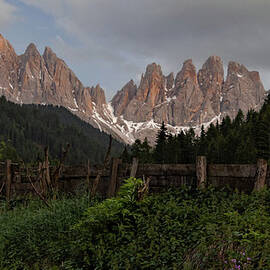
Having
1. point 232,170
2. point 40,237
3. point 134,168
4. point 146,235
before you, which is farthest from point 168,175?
point 40,237

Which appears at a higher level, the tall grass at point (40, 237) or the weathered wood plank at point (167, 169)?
the weathered wood plank at point (167, 169)

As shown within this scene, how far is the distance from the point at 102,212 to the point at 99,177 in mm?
3121

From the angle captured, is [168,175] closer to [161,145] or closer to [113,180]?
[113,180]

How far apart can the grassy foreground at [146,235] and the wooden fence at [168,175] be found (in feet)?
1.29

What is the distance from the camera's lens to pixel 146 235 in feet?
18.5

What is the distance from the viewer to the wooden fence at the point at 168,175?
7348 millimetres

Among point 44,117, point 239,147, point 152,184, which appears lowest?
point 152,184

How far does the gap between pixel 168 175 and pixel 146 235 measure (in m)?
2.93

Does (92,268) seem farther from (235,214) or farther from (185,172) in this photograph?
(185,172)

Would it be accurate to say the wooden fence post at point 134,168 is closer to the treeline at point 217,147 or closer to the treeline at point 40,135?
the treeline at point 217,147

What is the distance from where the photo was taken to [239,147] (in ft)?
187

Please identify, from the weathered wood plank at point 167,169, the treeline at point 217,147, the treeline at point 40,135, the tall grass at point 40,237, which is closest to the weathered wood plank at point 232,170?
the weathered wood plank at point 167,169

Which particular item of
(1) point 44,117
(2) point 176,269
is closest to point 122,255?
(2) point 176,269

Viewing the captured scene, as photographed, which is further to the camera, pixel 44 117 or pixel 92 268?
pixel 44 117
